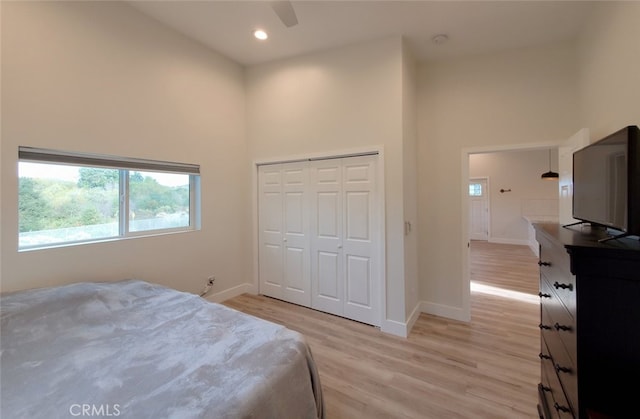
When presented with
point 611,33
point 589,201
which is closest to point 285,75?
point 611,33

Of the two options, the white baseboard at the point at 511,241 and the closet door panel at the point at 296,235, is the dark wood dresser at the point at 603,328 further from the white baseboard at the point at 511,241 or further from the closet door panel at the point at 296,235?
the white baseboard at the point at 511,241

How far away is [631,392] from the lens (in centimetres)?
85

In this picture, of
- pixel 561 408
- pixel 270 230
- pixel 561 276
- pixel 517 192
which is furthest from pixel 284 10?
pixel 517 192

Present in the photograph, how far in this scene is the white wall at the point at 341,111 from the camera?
2777 millimetres

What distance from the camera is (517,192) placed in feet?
25.5

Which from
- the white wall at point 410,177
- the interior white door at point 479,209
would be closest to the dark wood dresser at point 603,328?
the white wall at point 410,177

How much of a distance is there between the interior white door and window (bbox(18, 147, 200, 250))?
8292 millimetres

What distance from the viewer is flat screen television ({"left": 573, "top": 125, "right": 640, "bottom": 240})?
1.01 metres

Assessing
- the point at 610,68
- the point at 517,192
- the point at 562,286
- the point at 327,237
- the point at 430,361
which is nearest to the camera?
the point at 562,286

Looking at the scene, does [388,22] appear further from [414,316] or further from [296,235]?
[414,316]

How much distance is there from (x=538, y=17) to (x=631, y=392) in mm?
3080

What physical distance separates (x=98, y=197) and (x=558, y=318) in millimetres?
3569

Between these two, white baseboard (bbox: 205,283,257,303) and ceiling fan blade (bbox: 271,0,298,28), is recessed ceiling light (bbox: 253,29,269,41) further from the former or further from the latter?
white baseboard (bbox: 205,283,257,303)

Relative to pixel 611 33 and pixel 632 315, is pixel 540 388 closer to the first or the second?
pixel 632 315
